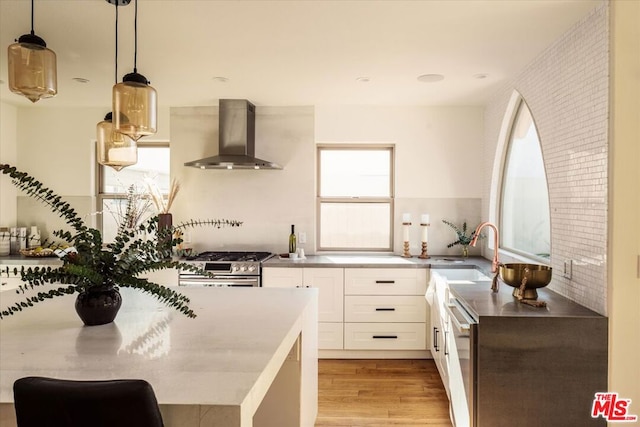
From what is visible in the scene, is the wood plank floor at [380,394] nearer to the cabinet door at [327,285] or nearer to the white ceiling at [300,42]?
the cabinet door at [327,285]

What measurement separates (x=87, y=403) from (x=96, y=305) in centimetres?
76

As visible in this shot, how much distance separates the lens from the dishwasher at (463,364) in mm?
2264

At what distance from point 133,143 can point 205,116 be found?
231 cm

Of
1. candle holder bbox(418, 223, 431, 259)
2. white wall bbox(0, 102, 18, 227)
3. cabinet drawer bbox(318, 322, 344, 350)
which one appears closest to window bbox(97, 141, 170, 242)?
white wall bbox(0, 102, 18, 227)

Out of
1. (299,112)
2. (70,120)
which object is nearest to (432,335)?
(299,112)

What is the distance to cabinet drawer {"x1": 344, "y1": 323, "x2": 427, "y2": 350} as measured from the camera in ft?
13.5

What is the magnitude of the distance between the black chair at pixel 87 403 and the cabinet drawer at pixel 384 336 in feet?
10.8

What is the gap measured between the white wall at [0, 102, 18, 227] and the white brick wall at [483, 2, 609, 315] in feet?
17.1

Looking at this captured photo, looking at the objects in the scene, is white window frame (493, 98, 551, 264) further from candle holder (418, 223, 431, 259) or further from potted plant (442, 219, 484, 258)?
candle holder (418, 223, 431, 259)

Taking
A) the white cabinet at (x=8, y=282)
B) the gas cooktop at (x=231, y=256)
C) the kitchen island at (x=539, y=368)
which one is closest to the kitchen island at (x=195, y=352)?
the kitchen island at (x=539, y=368)

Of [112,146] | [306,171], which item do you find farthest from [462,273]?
[112,146]

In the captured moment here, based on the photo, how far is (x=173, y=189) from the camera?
466cm

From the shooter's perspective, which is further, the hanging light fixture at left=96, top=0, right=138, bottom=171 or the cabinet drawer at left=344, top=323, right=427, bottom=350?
the cabinet drawer at left=344, top=323, right=427, bottom=350

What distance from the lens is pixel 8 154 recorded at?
473 cm
